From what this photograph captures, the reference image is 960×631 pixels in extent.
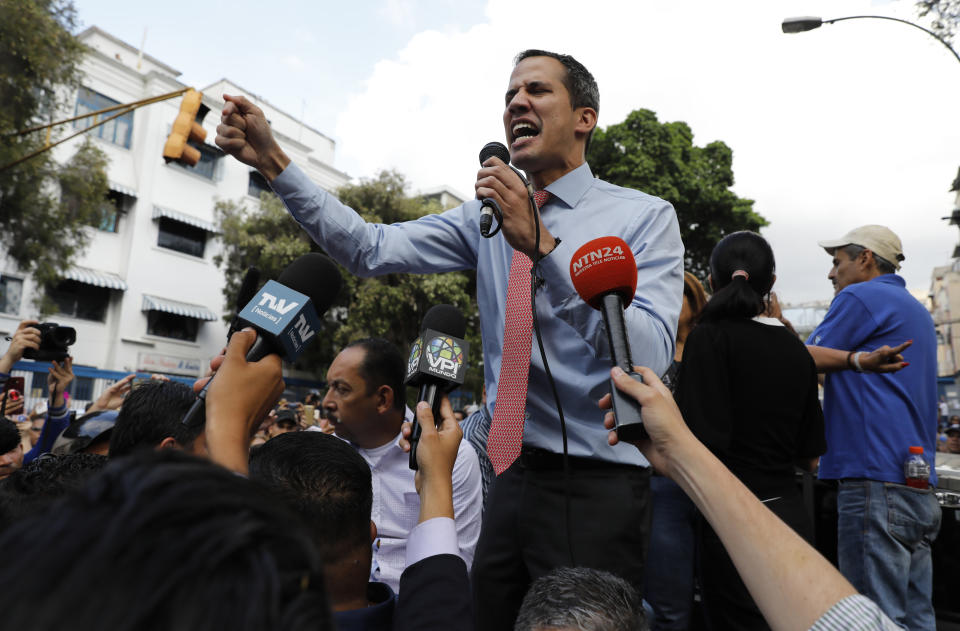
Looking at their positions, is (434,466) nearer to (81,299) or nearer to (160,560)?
(160,560)

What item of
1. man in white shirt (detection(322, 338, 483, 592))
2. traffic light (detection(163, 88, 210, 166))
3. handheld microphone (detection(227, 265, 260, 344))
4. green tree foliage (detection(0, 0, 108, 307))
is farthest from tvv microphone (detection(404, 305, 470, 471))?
green tree foliage (detection(0, 0, 108, 307))

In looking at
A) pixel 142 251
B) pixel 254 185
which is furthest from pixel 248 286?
pixel 254 185

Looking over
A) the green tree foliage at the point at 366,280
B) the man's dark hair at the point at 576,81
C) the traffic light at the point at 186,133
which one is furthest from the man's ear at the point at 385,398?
the green tree foliage at the point at 366,280

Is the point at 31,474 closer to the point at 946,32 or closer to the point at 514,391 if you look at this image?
the point at 514,391

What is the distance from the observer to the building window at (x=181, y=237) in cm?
2322

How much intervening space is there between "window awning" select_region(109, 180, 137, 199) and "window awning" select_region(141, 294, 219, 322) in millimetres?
3211

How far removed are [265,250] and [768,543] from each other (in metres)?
19.4

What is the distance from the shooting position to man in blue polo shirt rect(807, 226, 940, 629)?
2873 millimetres

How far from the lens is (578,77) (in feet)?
7.41

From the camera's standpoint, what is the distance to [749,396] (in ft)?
8.72

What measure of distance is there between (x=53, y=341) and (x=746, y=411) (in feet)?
13.7

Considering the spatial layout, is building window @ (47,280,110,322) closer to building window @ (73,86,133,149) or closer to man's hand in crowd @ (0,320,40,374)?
building window @ (73,86,133,149)

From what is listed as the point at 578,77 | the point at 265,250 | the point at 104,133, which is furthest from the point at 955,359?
the point at 578,77

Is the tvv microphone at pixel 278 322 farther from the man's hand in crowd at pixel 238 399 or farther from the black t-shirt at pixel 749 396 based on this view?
the black t-shirt at pixel 749 396
